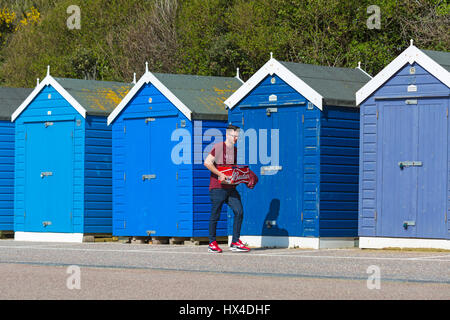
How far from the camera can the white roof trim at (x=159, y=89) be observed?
55.6 ft

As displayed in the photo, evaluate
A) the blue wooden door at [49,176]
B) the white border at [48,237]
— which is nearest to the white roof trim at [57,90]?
the blue wooden door at [49,176]

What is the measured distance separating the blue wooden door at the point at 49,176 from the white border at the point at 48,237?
0.28 ft

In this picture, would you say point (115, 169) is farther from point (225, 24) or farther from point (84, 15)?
point (84, 15)

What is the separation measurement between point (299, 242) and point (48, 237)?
5.76 meters

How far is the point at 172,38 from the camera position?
117 feet

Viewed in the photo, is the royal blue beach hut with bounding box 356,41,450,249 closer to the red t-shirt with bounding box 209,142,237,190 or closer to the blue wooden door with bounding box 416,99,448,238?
the blue wooden door with bounding box 416,99,448,238

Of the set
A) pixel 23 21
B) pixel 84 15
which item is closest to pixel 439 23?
pixel 84 15

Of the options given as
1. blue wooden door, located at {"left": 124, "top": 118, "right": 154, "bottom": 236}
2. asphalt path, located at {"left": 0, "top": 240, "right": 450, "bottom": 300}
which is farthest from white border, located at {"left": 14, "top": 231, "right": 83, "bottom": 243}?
asphalt path, located at {"left": 0, "top": 240, "right": 450, "bottom": 300}

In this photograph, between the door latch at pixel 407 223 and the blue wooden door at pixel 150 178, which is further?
the blue wooden door at pixel 150 178

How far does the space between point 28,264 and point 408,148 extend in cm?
573

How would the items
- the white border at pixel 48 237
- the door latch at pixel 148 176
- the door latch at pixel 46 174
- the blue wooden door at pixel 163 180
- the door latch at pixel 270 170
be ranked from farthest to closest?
the door latch at pixel 46 174 < the white border at pixel 48 237 < the door latch at pixel 148 176 < the blue wooden door at pixel 163 180 < the door latch at pixel 270 170

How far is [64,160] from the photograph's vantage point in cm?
1898

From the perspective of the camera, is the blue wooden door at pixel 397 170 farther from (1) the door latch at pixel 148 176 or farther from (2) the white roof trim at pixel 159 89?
(1) the door latch at pixel 148 176

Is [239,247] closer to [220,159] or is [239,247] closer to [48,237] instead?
[220,159]
